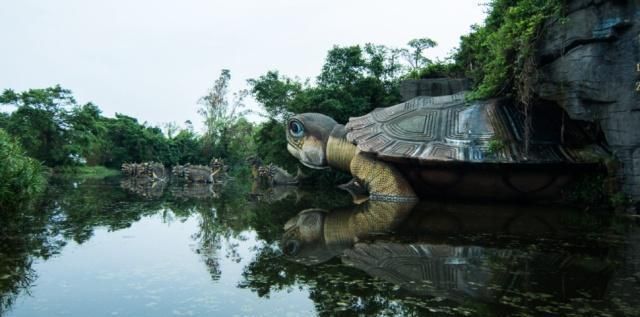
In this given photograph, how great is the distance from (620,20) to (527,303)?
647cm

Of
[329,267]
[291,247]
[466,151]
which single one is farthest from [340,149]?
[329,267]

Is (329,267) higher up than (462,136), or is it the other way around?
(462,136)

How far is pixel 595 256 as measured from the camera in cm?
426

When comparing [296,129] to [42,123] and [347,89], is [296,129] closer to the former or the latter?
[347,89]

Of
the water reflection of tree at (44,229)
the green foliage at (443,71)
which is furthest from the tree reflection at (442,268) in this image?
the green foliage at (443,71)

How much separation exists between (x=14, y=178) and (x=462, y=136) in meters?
7.50

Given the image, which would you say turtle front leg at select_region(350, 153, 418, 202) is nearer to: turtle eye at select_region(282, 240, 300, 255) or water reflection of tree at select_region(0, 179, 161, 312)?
water reflection of tree at select_region(0, 179, 161, 312)

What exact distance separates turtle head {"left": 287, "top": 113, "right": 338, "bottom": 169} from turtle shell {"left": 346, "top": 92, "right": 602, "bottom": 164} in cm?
182

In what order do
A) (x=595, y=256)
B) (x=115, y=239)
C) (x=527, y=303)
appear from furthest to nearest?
(x=115, y=239) → (x=595, y=256) → (x=527, y=303)

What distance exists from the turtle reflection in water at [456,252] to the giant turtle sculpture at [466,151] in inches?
49.1

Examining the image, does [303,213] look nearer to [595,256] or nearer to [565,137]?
[595,256]

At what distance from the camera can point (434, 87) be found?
492 inches

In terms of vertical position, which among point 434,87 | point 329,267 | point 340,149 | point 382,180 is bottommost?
point 329,267

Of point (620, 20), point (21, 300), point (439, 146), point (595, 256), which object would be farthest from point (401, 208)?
point (21, 300)
